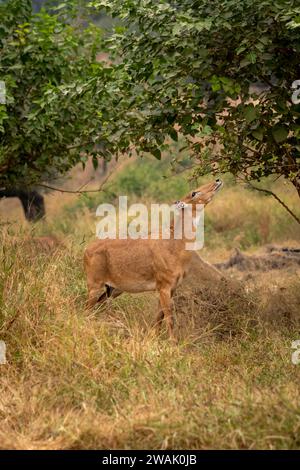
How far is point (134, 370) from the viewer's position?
23.7 ft

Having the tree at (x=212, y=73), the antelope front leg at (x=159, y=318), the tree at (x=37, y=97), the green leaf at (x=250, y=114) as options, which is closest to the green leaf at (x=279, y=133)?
the tree at (x=212, y=73)

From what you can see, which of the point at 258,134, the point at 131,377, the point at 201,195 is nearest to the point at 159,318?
the point at 201,195

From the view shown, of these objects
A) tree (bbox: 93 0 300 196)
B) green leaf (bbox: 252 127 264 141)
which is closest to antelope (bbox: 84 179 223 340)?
tree (bbox: 93 0 300 196)

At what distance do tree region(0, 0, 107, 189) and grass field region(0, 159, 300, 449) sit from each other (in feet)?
5.04

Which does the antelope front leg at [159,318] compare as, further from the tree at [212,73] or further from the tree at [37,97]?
the tree at [37,97]

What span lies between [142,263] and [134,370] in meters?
2.59

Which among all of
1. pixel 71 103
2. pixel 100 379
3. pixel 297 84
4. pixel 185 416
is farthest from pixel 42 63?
pixel 185 416

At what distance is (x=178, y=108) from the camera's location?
352 inches

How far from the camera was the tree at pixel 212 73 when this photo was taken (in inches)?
330

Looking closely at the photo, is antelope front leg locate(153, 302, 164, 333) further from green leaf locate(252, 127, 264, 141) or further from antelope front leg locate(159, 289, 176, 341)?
green leaf locate(252, 127, 264, 141)

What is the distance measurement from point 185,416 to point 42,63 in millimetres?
6162

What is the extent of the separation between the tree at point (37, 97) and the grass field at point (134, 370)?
1.54 metres
